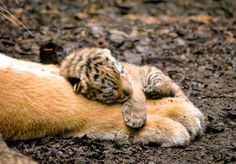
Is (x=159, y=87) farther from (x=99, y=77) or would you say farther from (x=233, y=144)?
(x=233, y=144)

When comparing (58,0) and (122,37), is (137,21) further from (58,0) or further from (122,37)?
(58,0)

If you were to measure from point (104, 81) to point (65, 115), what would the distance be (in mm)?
671

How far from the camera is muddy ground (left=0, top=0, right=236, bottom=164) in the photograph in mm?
4855

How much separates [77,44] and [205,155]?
365 cm

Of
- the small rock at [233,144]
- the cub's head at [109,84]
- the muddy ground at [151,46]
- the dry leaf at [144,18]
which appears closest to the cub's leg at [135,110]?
the cub's head at [109,84]

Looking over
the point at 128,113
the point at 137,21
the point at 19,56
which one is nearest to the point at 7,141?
the point at 128,113

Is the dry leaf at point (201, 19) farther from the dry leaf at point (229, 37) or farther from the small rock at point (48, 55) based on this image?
the small rock at point (48, 55)

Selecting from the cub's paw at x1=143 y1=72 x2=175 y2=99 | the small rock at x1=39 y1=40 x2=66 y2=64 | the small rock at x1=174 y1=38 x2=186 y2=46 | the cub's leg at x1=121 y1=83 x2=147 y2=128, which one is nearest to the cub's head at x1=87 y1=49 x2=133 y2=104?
the cub's leg at x1=121 y1=83 x2=147 y2=128

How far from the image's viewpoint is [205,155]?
4.78m

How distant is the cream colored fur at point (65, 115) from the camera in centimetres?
496

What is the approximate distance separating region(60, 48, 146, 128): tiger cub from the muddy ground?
37 centimetres

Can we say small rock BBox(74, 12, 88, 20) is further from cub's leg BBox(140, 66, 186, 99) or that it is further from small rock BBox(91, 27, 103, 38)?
cub's leg BBox(140, 66, 186, 99)

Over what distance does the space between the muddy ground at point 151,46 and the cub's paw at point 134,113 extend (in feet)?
0.70

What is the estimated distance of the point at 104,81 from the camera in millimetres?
5574
